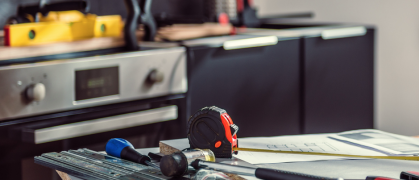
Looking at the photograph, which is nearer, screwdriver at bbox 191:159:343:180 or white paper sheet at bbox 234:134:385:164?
screwdriver at bbox 191:159:343:180

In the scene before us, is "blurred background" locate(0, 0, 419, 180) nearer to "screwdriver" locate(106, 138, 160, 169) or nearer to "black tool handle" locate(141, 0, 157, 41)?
"black tool handle" locate(141, 0, 157, 41)

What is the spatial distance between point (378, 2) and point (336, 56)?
97 cm

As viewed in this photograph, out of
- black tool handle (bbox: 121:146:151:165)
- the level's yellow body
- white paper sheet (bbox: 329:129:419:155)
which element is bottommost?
white paper sheet (bbox: 329:129:419:155)

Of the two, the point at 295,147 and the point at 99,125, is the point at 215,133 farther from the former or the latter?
the point at 99,125

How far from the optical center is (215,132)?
821 millimetres

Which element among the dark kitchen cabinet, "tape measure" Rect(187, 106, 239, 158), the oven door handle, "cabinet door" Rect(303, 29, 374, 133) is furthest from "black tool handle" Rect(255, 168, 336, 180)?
"cabinet door" Rect(303, 29, 374, 133)

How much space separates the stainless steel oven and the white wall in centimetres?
162

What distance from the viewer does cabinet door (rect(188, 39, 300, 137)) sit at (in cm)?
196

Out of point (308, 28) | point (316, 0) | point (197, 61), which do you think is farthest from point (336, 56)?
point (316, 0)

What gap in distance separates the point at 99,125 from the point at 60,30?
0.37 m

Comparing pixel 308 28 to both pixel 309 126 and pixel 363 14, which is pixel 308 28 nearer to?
pixel 309 126

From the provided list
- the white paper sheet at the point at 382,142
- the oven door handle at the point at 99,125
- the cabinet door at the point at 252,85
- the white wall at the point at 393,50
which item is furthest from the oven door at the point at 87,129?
the white wall at the point at 393,50

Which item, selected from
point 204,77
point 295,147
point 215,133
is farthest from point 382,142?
point 204,77

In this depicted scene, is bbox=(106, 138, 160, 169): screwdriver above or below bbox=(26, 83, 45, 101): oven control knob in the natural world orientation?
below
